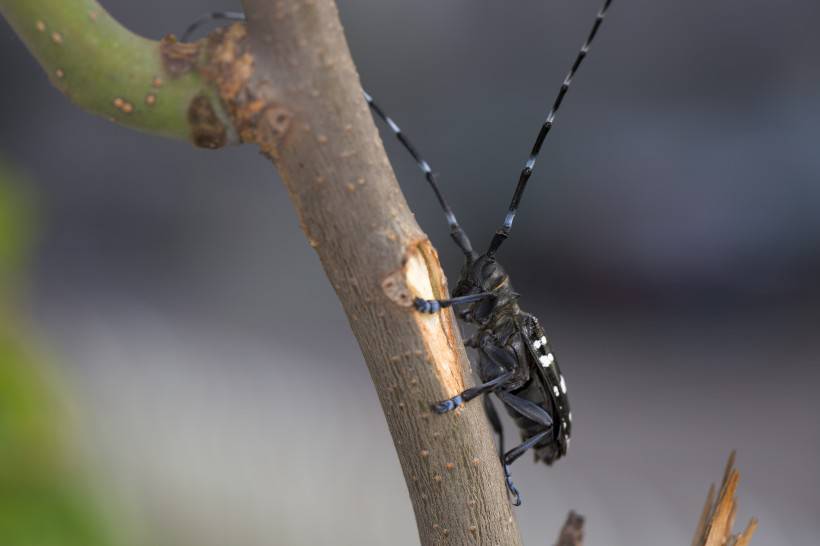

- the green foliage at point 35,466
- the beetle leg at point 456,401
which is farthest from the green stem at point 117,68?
the green foliage at point 35,466

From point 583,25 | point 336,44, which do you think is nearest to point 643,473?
point 583,25

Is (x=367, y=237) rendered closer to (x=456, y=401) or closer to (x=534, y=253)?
(x=456, y=401)

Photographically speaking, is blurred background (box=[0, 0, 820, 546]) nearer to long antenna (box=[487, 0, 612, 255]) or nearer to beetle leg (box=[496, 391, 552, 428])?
beetle leg (box=[496, 391, 552, 428])

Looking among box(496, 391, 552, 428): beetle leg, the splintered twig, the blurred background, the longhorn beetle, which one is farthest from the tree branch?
the blurred background

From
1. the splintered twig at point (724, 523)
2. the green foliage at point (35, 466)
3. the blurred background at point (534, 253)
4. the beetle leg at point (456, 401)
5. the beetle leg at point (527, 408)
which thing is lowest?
the splintered twig at point (724, 523)

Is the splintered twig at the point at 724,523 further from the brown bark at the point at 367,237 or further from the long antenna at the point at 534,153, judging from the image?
the long antenna at the point at 534,153

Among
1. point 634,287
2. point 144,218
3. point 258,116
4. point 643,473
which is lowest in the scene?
point 258,116

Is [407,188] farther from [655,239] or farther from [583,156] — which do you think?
[655,239]
